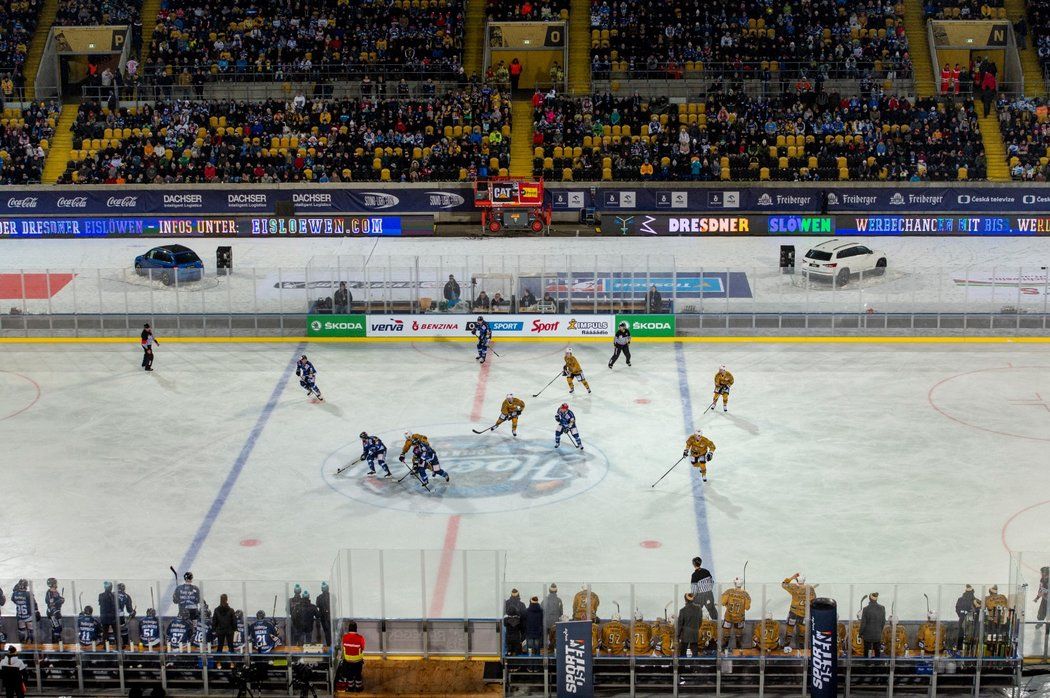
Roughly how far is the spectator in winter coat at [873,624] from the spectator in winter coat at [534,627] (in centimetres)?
416

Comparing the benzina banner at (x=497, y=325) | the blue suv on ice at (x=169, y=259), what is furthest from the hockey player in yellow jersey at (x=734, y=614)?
the blue suv on ice at (x=169, y=259)

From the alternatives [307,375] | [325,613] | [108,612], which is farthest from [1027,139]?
[108,612]

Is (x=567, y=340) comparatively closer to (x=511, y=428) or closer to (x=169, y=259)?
(x=511, y=428)

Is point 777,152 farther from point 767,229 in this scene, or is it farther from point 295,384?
point 295,384

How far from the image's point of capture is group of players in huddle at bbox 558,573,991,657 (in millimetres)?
17250

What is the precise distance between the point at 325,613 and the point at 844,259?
25.2m

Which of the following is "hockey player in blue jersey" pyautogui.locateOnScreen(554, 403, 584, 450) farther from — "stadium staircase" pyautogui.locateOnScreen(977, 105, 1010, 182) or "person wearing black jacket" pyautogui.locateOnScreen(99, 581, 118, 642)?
"stadium staircase" pyautogui.locateOnScreen(977, 105, 1010, 182)

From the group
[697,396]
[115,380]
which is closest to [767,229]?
[697,396]

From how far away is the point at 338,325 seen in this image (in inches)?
1372

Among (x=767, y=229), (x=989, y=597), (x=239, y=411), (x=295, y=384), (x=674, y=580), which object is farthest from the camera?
(x=767, y=229)

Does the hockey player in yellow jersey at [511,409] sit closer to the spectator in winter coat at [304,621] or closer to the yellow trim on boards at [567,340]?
the yellow trim on boards at [567,340]

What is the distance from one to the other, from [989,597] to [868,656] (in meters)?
1.71

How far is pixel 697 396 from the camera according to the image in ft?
98.4

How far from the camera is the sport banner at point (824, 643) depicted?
16344mm
